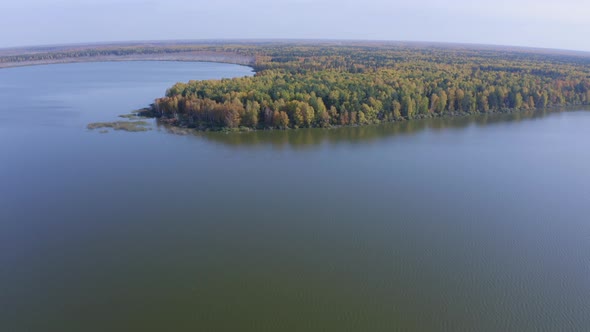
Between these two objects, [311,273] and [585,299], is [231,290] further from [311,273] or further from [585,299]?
[585,299]

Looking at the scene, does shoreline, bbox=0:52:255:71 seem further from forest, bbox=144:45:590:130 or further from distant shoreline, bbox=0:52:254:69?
forest, bbox=144:45:590:130

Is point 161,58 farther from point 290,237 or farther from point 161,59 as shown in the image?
point 290,237

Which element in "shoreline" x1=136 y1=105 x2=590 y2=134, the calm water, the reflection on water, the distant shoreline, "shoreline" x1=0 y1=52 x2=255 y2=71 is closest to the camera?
the calm water

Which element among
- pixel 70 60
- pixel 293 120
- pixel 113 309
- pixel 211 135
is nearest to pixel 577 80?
pixel 293 120

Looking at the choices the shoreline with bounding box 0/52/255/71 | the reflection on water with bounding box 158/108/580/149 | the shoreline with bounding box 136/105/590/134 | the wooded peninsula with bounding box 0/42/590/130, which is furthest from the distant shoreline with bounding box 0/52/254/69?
the reflection on water with bounding box 158/108/580/149

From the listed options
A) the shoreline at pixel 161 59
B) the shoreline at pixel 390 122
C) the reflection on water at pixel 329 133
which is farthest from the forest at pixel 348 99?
the shoreline at pixel 161 59

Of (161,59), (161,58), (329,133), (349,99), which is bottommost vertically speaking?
(329,133)

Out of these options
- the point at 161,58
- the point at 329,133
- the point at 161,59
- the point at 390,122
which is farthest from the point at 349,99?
the point at 161,58

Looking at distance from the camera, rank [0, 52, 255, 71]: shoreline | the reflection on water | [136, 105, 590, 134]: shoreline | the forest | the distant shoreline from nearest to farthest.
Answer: the reflection on water < [136, 105, 590, 134]: shoreline < the forest < [0, 52, 255, 71]: shoreline < the distant shoreline
